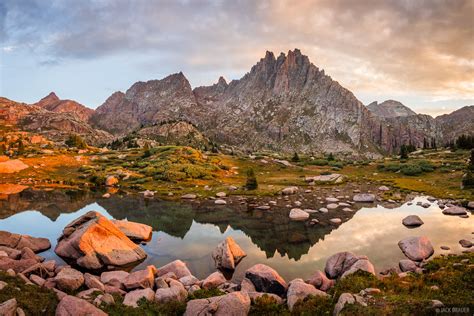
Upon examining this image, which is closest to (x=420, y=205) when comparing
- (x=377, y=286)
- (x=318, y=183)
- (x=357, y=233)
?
(x=357, y=233)

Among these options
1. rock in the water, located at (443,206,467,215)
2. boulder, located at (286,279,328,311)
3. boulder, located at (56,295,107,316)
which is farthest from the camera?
rock in the water, located at (443,206,467,215)

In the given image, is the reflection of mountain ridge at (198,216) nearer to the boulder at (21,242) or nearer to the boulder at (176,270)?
the boulder at (176,270)

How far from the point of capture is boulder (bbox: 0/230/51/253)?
31.6 m

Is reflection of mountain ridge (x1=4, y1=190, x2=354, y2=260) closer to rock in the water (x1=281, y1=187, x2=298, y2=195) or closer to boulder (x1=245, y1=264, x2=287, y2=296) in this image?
boulder (x1=245, y1=264, x2=287, y2=296)

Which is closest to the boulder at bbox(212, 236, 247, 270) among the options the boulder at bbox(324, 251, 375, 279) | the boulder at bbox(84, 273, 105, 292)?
the boulder at bbox(324, 251, 375, 279)

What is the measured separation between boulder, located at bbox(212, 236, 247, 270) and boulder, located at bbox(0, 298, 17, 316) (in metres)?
16.2

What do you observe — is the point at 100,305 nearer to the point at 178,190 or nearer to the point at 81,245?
the point at 81,245

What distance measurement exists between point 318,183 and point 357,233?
124 feet

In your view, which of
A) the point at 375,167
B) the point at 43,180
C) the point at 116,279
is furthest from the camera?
the point at 375,167

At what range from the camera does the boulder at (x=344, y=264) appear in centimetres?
2322

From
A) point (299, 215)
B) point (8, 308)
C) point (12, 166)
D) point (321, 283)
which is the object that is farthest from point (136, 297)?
point (12, 166)

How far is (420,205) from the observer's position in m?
50.9

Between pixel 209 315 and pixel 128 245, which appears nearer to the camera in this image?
pixel 209 315

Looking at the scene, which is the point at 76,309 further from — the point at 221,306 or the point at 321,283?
the point at 321,283
